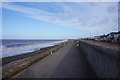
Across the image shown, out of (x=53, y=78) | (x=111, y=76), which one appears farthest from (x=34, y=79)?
(x=111, y=76)

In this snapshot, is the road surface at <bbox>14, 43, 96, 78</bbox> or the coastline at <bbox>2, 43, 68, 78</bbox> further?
the coastline at <bbox>2, 43, 68, 78</bbox>

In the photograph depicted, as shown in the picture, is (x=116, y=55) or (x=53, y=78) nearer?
(x=116, y=55)

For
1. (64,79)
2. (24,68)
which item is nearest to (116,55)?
(64,79)

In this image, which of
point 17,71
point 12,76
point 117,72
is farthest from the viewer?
point 17,71

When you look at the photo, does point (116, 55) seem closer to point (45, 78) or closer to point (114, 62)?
point (114, 62)

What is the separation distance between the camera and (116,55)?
2.81m

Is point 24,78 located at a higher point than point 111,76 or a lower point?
lower

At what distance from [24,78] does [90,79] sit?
11.1 feet

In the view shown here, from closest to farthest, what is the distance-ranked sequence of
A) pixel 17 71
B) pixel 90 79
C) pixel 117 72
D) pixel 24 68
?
1. pixel 117 72
2. pixel 90 79
3. pixel 17 71
4. pixel 24 68

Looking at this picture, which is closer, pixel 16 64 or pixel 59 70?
pixel 59 70

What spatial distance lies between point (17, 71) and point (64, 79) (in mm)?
3047

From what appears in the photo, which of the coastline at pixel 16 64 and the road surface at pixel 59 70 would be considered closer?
the road surface at pixel 59 70

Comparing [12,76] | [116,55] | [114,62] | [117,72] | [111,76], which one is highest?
[116,55]

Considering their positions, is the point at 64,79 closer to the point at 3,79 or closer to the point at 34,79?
the point at 34,79
